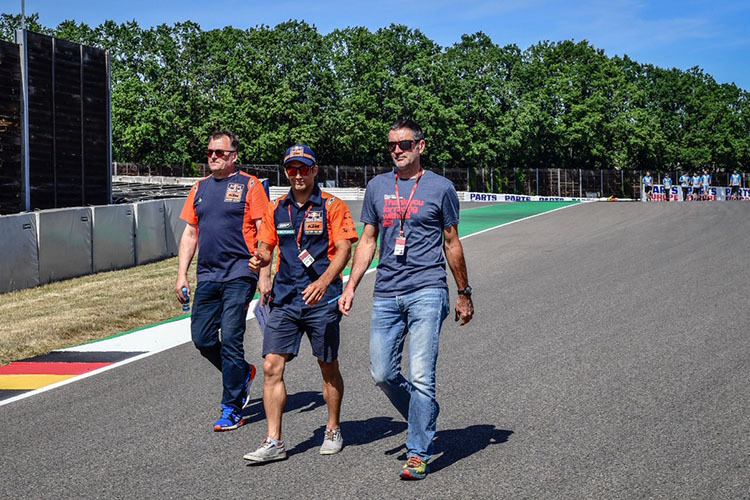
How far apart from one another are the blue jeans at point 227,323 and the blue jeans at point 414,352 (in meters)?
1.34

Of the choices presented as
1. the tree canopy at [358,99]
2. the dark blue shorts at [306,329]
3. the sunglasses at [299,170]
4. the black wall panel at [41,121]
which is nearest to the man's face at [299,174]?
the sunglasses at [299,170]

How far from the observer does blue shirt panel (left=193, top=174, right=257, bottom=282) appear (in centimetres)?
600

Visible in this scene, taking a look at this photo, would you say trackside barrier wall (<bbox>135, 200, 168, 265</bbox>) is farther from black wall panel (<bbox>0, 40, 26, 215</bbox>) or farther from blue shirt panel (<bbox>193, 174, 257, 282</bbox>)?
blue shirt panel (<bbox>193, 174, 257, 282</bbox>)

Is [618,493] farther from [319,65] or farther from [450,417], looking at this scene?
[319,65]

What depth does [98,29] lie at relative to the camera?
73500 mm

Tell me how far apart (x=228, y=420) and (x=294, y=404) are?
0.77m

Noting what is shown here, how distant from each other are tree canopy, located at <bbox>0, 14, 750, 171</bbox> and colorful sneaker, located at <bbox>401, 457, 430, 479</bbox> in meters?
59.3

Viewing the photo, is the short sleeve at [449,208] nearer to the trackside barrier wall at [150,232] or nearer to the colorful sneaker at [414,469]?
the colorful sneaker at [414,469]

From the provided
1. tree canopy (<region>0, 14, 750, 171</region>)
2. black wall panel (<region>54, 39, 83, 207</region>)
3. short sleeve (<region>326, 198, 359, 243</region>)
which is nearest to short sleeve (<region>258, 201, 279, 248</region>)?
short sleeve (<region>326, 198, 359, 243</region>)

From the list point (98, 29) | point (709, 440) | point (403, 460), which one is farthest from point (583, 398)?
point (98, 29)

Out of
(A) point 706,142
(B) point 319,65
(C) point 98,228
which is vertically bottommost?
Result: (C) point 98,228

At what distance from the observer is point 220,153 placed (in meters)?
6.13

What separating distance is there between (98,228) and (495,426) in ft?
42.7

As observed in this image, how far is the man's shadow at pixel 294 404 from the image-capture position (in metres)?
6.26
